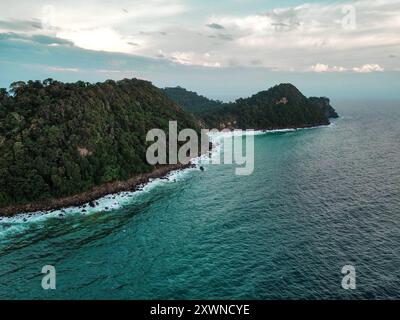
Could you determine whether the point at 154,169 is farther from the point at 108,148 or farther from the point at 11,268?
the point at 11,268

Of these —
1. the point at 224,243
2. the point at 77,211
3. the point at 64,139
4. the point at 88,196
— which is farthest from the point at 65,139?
the point at 224,243

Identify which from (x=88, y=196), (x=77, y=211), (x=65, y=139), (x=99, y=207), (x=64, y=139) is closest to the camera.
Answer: (x=77, y=211)

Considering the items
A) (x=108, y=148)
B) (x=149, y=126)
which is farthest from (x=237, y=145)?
(x=108, y=148)

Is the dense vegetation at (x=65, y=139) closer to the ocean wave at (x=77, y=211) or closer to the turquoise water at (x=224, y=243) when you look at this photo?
the ocean wave at (x=77, y=211)

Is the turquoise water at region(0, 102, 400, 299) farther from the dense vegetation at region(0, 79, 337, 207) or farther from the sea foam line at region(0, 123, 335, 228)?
the dense vegetation at region(0, 79, 337, 207)

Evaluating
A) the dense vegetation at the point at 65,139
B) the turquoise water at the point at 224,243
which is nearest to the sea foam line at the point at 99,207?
the turquoise water at the point at 224,243

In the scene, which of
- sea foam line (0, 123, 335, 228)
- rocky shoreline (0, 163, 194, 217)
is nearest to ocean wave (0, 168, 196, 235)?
sea foam line (0, 123, 335, 228)

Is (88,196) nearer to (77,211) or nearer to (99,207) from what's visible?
(99,207)
